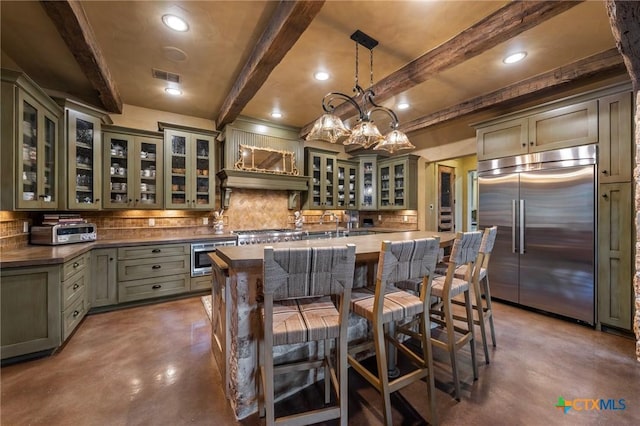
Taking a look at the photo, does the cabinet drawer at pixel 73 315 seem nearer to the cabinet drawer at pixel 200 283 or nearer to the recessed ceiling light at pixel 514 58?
the cabinet drawer at pixel 200 283

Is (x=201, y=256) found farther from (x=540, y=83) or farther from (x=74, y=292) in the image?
(x=540, y=83)

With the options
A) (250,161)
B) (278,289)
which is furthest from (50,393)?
(250,161)

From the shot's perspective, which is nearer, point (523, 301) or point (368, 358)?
point (368, 358)

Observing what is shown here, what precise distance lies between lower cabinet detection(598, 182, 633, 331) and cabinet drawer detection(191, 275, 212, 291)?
4.64 meters

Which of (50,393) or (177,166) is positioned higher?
(177,166)

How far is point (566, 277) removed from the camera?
118 inches

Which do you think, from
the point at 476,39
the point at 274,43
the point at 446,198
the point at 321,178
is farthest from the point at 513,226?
the point at 274,43

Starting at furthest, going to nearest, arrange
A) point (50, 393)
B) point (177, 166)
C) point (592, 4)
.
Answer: point (177, 166), point (592, 4), point (50, 393)

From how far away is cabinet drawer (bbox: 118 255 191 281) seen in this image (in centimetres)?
336

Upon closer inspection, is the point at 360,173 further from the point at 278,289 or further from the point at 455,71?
the point at 278,289

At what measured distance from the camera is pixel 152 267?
3.51 metres

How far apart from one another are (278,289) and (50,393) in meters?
1.95

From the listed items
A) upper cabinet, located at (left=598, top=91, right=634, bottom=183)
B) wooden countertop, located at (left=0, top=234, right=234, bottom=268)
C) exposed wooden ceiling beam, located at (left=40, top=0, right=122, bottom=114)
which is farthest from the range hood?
upper cabinet, located at (left=598, top=91, right=634, bottom=183)

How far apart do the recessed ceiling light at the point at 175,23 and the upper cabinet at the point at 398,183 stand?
419cm
